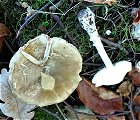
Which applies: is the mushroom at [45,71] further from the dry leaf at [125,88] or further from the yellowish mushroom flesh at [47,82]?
the dry leaf at [125,88]

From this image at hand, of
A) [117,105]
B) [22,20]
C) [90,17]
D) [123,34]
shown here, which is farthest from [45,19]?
[117,105]

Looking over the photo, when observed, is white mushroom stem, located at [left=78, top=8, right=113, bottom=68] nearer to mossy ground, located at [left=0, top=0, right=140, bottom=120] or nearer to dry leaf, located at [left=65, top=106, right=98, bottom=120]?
mossy ground, located at [left=0, top=0, right=140, bottom=120]

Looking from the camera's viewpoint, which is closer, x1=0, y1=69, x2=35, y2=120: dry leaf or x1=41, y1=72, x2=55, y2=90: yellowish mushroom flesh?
x1=41, y1=72, x2=55, y2=90: yellowish mushroom flesh

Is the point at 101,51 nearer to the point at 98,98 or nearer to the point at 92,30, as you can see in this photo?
the point at 92,30

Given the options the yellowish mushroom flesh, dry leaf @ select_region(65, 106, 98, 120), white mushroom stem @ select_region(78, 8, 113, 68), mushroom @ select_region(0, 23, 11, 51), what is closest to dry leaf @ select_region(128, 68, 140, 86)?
white mushroom stem @ select_region(78, 8, 113, 68)

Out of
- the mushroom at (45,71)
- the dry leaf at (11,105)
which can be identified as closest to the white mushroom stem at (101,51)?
the mushroom at (45,71)

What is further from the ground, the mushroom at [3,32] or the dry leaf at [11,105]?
the mushroom at [3,32]

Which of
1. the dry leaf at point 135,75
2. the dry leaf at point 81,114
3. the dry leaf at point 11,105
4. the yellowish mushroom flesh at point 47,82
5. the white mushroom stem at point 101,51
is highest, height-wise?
the white mushroom stem at point 101,51
